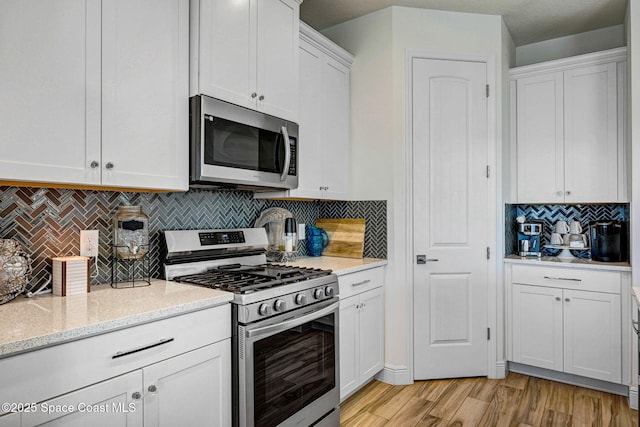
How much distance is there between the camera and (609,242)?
9.37 feet

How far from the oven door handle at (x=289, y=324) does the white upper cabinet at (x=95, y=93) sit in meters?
0.76

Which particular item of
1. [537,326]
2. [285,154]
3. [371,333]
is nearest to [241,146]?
[285,154]

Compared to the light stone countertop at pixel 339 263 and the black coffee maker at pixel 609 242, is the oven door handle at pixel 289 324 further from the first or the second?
the black coffee maker at pixel 609 242

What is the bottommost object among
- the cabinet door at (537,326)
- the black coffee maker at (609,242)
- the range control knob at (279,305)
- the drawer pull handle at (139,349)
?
the cabinet door at (537,326)

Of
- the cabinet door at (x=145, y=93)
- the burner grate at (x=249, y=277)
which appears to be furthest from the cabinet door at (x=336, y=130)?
the cabinet door at (x=145, y=93)

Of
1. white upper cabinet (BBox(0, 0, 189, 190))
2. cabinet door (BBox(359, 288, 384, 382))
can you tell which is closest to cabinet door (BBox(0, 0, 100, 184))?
white upper cabinet (BBox(0, 0, 189, 190))

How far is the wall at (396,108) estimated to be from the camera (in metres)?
2.90

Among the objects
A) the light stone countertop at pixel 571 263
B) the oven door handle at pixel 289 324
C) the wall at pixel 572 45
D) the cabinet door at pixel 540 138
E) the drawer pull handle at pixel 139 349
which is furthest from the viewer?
the wall at pixel 572 45

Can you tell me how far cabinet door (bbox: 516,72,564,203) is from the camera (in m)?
3.16

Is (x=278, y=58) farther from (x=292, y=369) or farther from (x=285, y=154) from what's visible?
(x=292, y=369)

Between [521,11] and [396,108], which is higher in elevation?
[521,11]

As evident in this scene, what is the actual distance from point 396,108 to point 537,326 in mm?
1967

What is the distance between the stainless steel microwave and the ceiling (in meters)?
1.19

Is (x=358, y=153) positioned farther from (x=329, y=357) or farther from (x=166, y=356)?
(x=166, y=356)
